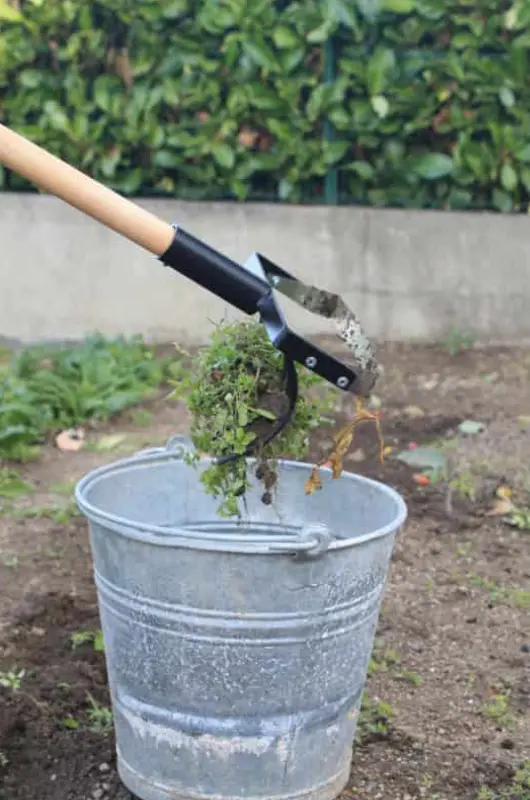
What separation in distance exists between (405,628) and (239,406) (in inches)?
54.6

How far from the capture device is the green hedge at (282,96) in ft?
17.3

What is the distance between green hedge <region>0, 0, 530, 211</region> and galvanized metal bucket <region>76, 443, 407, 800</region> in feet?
11.3

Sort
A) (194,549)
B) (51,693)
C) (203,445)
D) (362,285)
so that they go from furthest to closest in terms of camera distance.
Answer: (362,285), (51,693), (203,445), (194,549)

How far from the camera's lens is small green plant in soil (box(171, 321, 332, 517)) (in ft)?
6.73

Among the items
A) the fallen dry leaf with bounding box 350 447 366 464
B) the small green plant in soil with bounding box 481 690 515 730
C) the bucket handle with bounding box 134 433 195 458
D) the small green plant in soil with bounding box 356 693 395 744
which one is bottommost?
the small green plant in soil with bounding box 481 690 515 730

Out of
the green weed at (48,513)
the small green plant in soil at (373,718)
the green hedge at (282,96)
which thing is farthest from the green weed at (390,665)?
the green hedge at (282,96)

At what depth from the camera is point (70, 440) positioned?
4637mm

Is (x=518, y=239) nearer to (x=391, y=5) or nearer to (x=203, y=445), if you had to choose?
(x=391, y=5)

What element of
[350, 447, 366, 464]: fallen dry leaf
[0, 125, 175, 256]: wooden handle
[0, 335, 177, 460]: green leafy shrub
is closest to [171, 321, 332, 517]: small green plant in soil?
[0, 125, 175, 256]: wooden handle

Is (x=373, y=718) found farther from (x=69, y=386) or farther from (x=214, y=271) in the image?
(x=69, y=386)

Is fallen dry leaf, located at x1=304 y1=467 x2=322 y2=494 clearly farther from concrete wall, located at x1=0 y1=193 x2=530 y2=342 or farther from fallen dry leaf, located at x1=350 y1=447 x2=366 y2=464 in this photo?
concrete wall, located at x1=0 y1=193 x2=530 y2=342

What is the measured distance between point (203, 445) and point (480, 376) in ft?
11.0

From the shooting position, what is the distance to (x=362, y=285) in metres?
5.60

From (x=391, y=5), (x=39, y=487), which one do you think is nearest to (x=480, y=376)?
(x=391, y=5)
